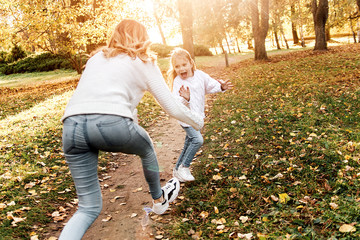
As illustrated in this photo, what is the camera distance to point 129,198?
14.1 feet

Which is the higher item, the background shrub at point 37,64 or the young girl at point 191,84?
the background shrub at point 37,64

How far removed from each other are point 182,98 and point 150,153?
127cm

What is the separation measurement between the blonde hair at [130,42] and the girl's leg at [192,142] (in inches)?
68.5

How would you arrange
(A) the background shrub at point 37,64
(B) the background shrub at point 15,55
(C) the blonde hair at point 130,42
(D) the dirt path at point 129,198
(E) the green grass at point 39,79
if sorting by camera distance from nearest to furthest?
(C) the blonde hair at point 130,42 → (D) the dirt path at point 129,198 → (E) the green grass at point 39,79 → (A) the background shrub at point 37,64 → (B) the background shrub at point 15,55

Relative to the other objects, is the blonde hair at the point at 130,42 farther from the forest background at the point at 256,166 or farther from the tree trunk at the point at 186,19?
the tree trunk at the point at 186,19

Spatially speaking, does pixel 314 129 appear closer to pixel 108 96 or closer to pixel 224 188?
pixel 224 188

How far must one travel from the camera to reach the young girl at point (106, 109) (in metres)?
2.14

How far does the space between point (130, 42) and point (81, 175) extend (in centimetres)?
122

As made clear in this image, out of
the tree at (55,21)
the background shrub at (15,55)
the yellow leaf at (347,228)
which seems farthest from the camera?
the background shrub at (15,55)

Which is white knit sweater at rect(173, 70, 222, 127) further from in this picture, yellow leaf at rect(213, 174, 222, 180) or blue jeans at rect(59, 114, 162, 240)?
blue jeans at rect(59, 114, 162, 240)

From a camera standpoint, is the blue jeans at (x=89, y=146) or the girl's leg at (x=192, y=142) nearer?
the blue jeans at (x=89, y=146)

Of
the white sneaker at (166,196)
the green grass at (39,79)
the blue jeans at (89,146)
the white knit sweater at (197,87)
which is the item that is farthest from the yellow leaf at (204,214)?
the green grass at (39,79)

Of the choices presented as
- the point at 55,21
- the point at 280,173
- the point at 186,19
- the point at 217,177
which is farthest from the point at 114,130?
the point at 186,19

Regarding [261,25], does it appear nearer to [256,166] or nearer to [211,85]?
[256,166]
